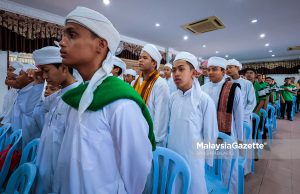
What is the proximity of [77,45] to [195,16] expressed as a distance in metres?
4.52

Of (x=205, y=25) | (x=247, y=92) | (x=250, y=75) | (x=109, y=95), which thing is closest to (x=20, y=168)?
(x=109, y=95)

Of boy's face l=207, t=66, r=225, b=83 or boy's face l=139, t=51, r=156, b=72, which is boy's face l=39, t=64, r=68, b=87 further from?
boy's face l=207, t=66, r=225, b=83

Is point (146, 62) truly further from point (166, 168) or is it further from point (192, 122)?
point (166, 168)

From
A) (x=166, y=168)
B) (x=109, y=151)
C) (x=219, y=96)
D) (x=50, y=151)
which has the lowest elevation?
(x=166, y=168)

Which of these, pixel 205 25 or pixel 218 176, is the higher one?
pixel 205 25

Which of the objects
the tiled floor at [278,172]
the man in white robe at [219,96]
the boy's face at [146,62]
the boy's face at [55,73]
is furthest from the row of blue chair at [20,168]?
the tiled floor at [278,172]

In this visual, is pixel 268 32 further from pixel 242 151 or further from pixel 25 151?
pixel 25 151

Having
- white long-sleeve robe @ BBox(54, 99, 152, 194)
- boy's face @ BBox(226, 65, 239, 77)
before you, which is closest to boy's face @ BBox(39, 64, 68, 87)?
white long-sleeve robe @ BBox(54, 99, 152, 194)

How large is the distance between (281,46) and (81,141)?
396 inches

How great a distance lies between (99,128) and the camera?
0.83 metres

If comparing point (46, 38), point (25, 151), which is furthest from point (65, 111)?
point (46, 38)

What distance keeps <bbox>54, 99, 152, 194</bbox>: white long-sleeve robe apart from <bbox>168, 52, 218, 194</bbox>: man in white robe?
813 mm

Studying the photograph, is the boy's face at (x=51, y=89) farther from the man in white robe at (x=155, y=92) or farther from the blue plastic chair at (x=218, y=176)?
the blue plastic chair at (x=218, y=176)

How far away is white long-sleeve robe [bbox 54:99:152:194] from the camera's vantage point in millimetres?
818
